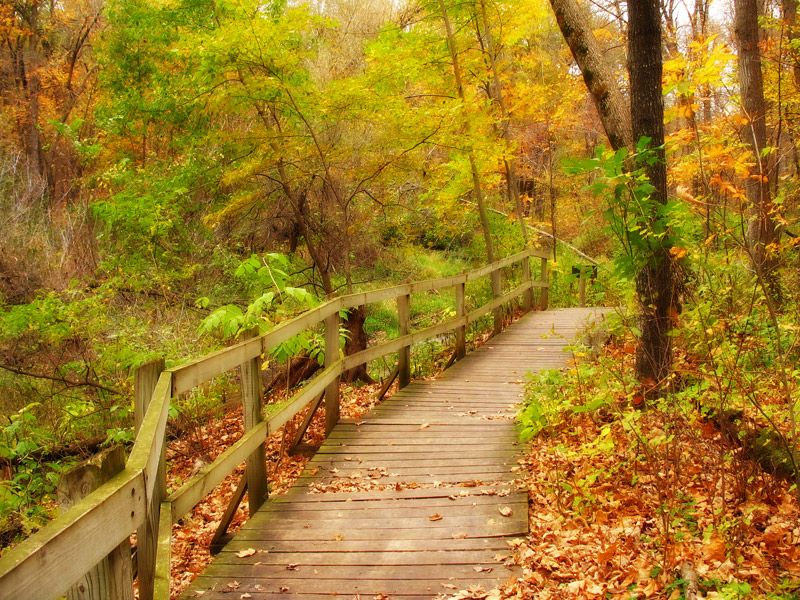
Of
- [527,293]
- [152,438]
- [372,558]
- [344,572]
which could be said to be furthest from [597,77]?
[527,293]

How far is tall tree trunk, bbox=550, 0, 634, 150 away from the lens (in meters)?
6.75

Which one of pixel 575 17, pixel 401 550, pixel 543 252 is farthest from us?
pixel 543 252

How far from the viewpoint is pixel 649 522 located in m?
3.85

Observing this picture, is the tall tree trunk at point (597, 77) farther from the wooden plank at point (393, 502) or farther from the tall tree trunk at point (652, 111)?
the wooden plank at point (393, 502)

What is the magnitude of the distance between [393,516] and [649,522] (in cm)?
169

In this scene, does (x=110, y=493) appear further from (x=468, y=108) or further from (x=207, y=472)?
(x=468, y=108)

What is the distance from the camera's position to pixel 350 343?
446 inches

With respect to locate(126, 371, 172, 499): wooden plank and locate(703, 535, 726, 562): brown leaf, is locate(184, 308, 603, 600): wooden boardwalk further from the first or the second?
locate(126, 371, 172, 499): wooden plank

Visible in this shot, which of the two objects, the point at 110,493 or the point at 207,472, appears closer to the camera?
the point at 110,493

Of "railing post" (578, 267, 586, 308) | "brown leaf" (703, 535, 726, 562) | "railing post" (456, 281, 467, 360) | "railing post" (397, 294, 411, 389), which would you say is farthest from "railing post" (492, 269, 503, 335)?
"brown leaf" (703, 535, 726, 562)

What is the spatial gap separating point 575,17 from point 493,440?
4.72 meters

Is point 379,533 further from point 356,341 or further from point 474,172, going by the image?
point 474,172

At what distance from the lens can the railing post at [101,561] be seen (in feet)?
6.52

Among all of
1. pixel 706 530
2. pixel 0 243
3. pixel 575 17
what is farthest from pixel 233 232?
pixel 706 530
